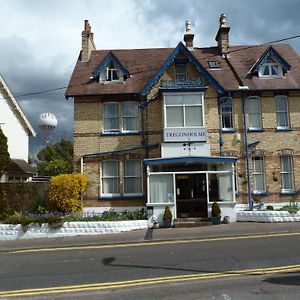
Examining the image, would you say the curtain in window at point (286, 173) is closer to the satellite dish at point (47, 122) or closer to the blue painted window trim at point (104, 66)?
the blue painted window trim at point (104, 66)

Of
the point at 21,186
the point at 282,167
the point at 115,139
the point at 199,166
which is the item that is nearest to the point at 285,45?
the point at 282,167

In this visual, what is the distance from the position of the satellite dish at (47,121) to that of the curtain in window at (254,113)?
148 feet

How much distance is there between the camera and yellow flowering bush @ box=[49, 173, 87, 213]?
19.0 meters

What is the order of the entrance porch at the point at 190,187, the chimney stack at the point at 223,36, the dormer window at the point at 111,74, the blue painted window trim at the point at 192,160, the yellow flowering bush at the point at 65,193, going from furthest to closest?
the chimney stack at the point at 223,36 → the dormer window at the point at 111,74 → the yellow flowering bush at the point at 65,193 → the blue painted window trim at the point at 192,160 → the entrance porch at the point at 190,187

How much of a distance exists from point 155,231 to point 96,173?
584 centimetres

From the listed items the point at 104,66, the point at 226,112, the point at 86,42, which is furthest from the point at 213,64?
the point at 86,42

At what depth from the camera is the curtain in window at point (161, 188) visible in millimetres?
18594

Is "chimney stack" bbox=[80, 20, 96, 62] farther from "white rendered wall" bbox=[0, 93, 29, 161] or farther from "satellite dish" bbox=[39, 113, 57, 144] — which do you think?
"satellite dish" bbox=[39, 113, 57, 144]

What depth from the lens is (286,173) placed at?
21.2 meters

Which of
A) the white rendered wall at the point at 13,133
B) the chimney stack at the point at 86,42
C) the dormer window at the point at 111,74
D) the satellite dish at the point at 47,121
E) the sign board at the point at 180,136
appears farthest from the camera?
the satellite dish at the point at 47,121

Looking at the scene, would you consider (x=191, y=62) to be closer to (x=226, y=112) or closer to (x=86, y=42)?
(x=226, y=112)

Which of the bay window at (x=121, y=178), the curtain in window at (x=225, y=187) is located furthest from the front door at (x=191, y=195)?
the bay window at (x=121, y=178)

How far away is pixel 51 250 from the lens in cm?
1319

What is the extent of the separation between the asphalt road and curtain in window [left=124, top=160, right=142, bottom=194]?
25.0ft
